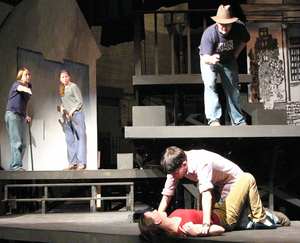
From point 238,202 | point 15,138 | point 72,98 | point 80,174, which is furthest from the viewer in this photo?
point 72,98

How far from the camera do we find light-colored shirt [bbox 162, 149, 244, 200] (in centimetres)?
336

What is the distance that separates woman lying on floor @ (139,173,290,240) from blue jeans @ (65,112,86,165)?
4.89 meters

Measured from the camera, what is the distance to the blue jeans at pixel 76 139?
8.05 metres

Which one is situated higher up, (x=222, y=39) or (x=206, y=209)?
(x=222, y=39)

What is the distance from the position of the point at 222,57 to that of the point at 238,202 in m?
2.27

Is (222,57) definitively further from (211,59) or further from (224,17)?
(224,17)

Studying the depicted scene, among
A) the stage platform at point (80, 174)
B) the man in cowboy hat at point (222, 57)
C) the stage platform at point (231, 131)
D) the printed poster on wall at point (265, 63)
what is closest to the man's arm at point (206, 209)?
the stage platform at point (231, 131)

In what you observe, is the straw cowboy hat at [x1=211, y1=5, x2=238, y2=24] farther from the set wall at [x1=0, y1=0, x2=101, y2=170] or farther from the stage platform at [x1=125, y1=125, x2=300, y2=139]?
the set wall at [x1=0, y1=0, x2=101, y2=170]

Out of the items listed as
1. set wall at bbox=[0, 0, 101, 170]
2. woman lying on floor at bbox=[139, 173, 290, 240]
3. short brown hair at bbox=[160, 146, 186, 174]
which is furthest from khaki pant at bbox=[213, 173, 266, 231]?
set wall at bbox=[0, 0, 101, 170]

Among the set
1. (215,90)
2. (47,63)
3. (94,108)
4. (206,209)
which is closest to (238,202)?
(206,209)

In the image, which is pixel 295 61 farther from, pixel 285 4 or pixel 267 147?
pixel 267 147

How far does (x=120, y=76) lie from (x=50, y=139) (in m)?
6.15

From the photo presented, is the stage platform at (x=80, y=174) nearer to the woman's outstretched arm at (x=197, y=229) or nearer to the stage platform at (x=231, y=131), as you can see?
the stage platform at (x=231, y=131)

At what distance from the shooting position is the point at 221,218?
3.59 m
